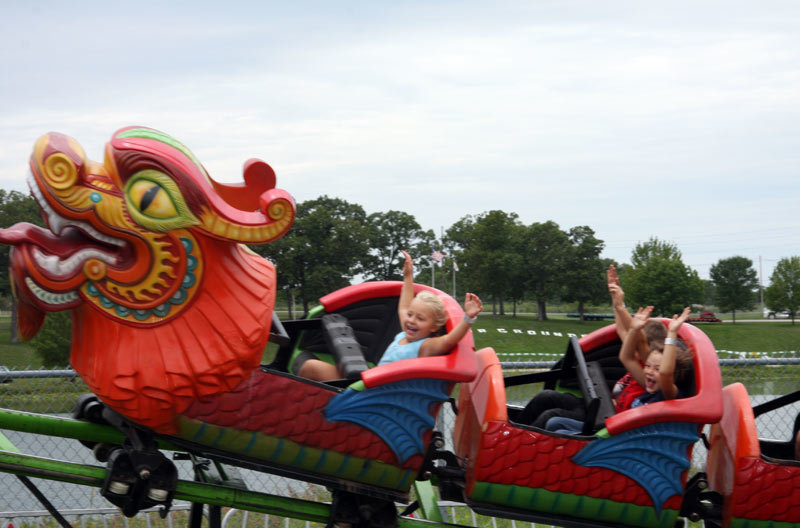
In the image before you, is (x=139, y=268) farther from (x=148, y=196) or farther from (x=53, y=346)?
(x=53, y=346)

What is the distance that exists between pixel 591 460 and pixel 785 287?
2052 inches

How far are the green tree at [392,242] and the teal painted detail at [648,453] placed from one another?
74.9 feet

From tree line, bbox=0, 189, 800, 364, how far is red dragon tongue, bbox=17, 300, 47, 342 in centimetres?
1901

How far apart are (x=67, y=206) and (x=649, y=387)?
7.76 feet

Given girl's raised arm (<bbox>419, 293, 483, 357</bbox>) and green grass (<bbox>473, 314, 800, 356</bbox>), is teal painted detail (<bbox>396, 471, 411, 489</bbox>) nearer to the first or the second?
girl's raised arm (<bbox>419, 293, 483, 357</bbox>)

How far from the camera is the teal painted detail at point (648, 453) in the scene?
3182mm

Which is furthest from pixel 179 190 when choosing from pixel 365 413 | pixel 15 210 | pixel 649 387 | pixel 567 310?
pixel 567 310

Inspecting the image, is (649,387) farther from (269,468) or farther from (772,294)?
(772,294)

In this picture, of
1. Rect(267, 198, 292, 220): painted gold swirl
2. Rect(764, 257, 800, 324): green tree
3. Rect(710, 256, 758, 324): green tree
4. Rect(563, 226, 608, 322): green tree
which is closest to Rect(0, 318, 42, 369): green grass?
Rect(267, 198, 292, 220): painted gold swirl

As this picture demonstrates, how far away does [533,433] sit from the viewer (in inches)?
123

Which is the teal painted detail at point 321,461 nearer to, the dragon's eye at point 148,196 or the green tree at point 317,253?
the dragon's eye at point 148,196

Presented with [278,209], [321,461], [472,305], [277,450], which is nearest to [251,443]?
[277,450]

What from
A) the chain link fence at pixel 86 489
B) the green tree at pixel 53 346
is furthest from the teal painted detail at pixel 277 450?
the green tree at pixel 53 346

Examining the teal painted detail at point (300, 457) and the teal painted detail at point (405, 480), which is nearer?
the teal painted detail at point (300, 457)
